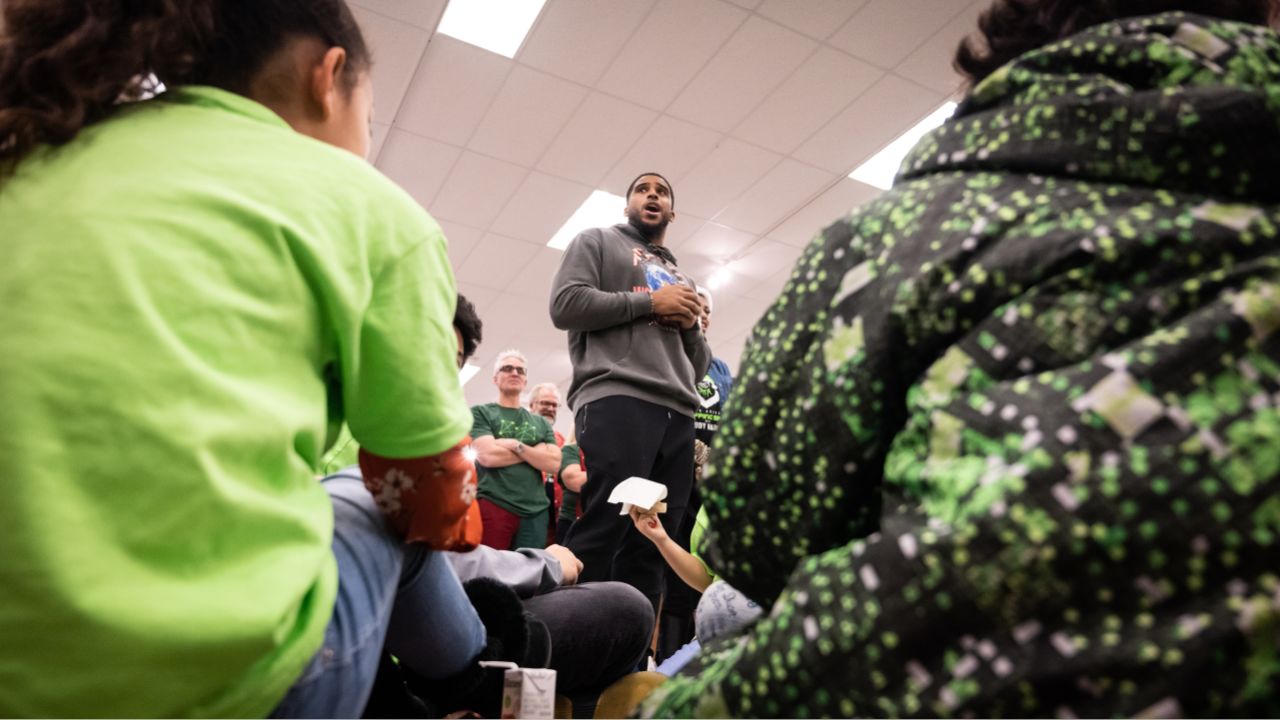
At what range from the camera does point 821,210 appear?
4184 mm

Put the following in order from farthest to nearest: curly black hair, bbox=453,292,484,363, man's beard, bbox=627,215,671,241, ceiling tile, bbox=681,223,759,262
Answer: ceiling tile, bbox=681,223,759,262, man's beard, bbox=627,215,671,241, curly black hair, bbox=453,292,484,363

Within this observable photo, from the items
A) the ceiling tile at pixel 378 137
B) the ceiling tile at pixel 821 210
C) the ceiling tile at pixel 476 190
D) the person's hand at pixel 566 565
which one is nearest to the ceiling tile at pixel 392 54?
the ceiling tile at pixel 378 137

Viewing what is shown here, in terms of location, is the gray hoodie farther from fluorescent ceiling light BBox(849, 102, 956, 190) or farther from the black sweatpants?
fluorescent ceiling light BBox(849, 102, 956, 190)

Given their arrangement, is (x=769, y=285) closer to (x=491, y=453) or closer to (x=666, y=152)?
(x=666, y=152)

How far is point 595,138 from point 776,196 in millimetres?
1106

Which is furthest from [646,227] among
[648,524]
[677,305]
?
[648,524]

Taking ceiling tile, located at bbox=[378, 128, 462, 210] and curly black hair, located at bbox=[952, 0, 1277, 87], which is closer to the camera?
curly black hair, located at bbox=[952, 0, 1277, 87]

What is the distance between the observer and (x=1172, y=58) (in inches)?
18.1

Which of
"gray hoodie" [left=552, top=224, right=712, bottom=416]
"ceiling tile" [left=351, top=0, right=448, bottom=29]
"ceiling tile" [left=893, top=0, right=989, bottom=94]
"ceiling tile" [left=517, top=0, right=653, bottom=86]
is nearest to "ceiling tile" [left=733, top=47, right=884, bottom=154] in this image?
"ceiling tile" [left=893, top=0, right=989, bottom=94]

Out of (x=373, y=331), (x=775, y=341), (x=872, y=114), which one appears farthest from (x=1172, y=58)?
(x=872, y=114)

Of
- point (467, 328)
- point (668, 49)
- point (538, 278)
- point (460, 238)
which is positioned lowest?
point (538, 278)

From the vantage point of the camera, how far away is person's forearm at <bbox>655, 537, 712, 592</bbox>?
1.77 meters

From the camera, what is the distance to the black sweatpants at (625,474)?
5.83 feet

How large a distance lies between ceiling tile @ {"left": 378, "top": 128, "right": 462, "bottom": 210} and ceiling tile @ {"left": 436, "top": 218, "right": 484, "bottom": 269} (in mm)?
388
